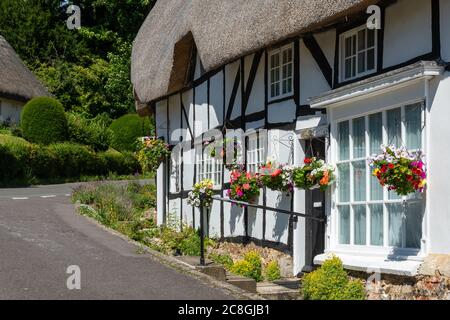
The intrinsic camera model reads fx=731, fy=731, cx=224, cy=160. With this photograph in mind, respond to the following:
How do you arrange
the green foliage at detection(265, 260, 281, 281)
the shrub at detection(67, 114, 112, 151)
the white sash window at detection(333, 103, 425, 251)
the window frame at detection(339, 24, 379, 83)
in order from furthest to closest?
the shrub at detection(67, 114, 112, 151), the green foliage at detection(265, 260, 281, 281), the window frame at detection(339, 24, 379, 83), the white sash window at detection(333, 103, 425, 251)

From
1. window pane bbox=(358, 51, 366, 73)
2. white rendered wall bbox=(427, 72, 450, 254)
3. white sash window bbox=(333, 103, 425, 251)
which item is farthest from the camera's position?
window pane bbox=(358, 51, 366, 73)

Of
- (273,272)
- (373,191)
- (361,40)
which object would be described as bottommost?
(273,272)

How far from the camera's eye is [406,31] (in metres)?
8.08

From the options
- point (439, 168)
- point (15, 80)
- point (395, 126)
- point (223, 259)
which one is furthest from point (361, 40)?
point (15, 80)

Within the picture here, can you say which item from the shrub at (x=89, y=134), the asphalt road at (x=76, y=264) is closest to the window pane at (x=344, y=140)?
the asphalt road at (x=76, y=264)

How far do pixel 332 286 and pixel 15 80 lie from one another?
89.3 ft

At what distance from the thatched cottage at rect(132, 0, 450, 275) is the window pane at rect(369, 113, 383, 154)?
1 centimetres

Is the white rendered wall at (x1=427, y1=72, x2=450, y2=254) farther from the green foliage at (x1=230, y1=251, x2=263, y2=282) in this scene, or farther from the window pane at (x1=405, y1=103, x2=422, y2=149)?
the green foliage at (x1=230, y1=251, x2=263, y2=282)

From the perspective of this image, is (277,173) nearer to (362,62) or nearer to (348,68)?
(348,68)

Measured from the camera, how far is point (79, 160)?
2747cm

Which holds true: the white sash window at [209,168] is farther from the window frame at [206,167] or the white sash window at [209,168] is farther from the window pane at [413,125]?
the window pane at [413,125]

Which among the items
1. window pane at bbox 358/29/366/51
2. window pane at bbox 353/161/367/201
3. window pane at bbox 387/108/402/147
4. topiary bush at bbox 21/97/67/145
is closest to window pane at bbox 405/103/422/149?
window pane at bbox 387/108/402/147

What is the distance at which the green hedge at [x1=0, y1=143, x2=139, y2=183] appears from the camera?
24388 mm

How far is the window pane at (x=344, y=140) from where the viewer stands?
8.81 m
